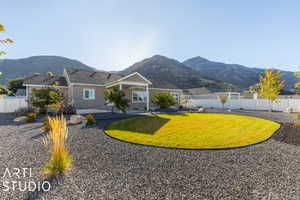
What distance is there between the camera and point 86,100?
15.5 metres

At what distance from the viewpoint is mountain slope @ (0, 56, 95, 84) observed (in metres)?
75.2

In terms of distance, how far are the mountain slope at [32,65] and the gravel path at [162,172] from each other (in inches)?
3504

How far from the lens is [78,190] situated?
252cm

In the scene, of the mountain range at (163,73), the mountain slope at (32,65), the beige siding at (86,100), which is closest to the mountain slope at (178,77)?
the mountain range at (163,73)

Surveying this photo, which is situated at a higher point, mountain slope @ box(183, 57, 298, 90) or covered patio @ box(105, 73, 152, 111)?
mountain slope @ box(183, 57, 298, 90)

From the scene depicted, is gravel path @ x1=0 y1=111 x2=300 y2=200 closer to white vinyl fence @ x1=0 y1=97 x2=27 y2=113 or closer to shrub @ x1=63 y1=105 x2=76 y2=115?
shrub @ x1=63 y1=105 x2=76 y2=115

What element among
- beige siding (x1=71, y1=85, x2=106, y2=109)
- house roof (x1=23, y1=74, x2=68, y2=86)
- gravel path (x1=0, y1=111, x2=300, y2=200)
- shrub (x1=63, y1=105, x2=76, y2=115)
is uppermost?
house roof (x1=23, y1=74, x2=68, y2=86)

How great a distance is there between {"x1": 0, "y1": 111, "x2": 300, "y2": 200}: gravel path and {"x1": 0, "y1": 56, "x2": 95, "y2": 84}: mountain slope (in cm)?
8899

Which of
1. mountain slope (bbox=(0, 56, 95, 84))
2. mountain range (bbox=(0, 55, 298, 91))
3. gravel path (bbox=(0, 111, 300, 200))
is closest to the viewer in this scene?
gravel path (bbox=(0, 111, 300, 200))

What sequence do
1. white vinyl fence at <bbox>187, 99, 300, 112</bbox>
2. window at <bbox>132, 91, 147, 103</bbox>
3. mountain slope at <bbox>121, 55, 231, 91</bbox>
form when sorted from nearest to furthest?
1. white vinyl fence at <bbox>187, 99, 300, 112</bbox>
2. window at <bbox>132, 91, 147, 103</bbox>
3. mountain slope at <bbox>121, 55, 231, 91</bbox>

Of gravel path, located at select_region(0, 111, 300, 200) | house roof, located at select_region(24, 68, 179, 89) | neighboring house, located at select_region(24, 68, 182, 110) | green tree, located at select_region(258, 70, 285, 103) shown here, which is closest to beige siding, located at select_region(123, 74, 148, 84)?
neighboring house, located at select_region(24, 68, 182, 110)

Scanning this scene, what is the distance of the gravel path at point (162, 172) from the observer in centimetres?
243

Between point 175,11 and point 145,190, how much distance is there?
14302 mm

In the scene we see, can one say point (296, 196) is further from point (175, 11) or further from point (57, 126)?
point (175, 11)
